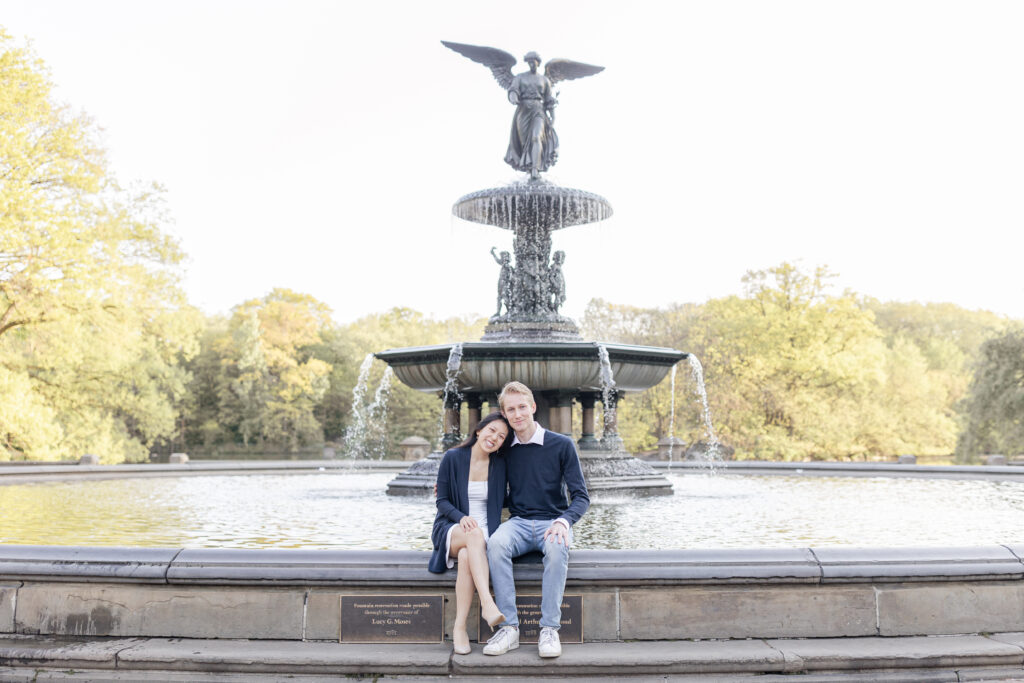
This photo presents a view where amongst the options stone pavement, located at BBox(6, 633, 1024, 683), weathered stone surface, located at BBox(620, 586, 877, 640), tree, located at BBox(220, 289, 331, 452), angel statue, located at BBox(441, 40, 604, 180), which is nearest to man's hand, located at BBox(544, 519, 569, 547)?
weathered stone surface, located at BBox(620, 586, 877, 640)

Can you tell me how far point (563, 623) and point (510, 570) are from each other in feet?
1.28

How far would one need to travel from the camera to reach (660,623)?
4453 millimetres

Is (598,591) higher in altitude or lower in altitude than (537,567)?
lower

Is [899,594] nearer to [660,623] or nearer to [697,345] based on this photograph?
[660,623]

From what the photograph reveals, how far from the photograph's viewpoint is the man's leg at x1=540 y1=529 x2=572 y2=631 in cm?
427

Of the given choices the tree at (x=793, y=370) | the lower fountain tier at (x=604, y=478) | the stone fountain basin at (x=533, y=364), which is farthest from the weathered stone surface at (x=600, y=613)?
the tree at (x=793, y=370)

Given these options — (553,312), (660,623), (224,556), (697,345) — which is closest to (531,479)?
(660,623)

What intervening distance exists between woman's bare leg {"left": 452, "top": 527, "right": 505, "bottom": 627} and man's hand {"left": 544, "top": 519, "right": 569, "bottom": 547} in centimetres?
33

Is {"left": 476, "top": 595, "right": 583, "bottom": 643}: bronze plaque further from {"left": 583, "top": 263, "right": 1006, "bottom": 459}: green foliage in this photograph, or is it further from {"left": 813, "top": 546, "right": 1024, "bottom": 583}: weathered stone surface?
{"left": 583, "top": 263, "right": 1006, "bottom": 459}: green foliage

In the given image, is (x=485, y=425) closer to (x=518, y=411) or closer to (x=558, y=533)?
(x=518, y=411)

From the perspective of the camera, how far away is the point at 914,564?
14.9 feet

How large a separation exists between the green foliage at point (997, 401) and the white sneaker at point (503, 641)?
2469cm

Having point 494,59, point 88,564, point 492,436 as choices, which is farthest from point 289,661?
point 494,59

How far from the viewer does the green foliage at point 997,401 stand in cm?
2483
